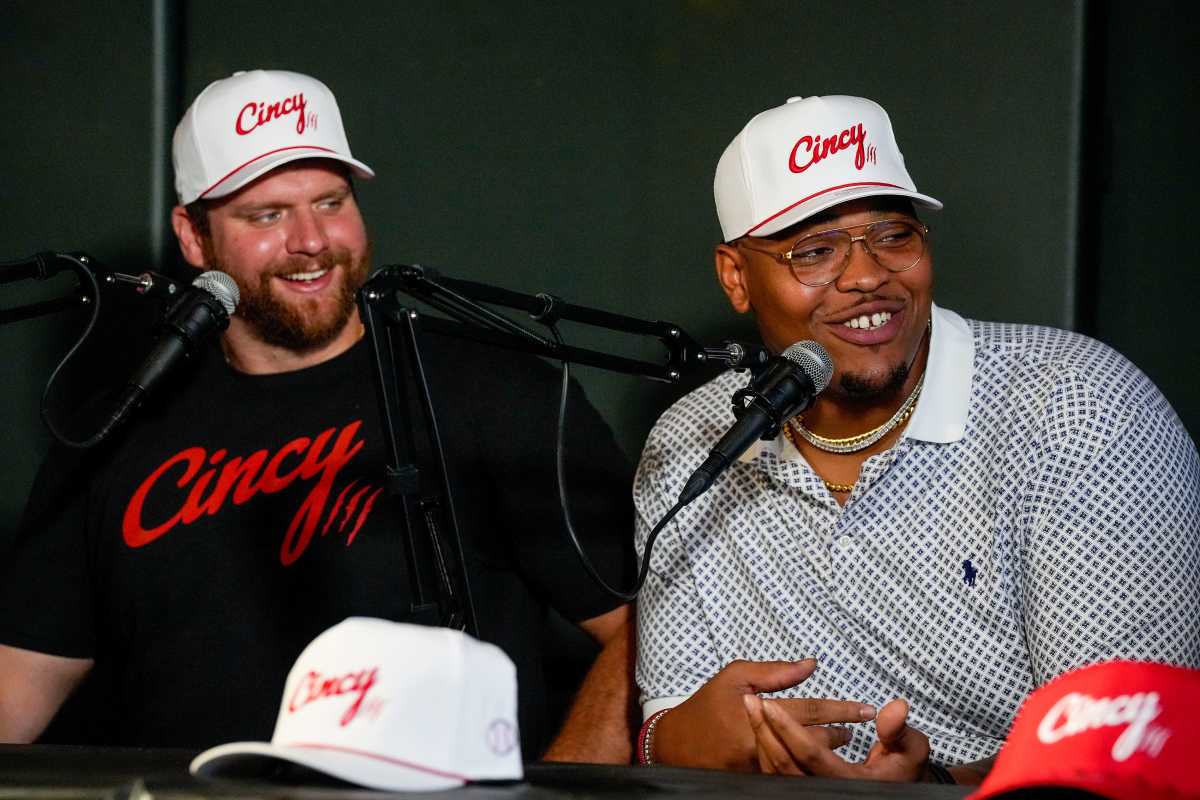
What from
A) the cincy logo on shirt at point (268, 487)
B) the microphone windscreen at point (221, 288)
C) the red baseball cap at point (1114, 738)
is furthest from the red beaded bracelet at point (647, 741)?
the red baseball cap at point (1114, 738)

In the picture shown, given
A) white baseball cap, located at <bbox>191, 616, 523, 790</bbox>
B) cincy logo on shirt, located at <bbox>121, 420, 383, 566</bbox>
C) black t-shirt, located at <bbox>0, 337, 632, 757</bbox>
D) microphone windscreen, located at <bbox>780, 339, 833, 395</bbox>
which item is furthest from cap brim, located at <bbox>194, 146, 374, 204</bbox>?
white baseball cap, located at <bbox>191, 616, 523, 790</bbox>

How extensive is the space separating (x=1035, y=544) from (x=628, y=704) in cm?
78

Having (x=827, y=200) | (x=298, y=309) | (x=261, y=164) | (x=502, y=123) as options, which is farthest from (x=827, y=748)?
(x=502, y=123)

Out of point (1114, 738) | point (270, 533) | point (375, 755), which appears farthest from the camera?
point (270, 533)

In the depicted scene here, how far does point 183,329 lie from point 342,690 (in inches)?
24.5

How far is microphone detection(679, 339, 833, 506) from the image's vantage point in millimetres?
1480

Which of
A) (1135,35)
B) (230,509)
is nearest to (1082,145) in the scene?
(1135,35)

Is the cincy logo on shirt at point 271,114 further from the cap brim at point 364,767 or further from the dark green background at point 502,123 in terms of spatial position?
the cap brim at point 364,767

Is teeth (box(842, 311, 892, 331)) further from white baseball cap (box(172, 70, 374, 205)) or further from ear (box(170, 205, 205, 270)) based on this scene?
ear (box(170, 205, 205, 270))

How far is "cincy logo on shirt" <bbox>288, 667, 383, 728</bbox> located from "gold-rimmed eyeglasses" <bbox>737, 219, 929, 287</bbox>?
1.21m

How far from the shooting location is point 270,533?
241 cm

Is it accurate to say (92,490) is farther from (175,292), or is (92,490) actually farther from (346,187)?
(175,292)

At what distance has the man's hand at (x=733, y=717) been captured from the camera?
175 cm

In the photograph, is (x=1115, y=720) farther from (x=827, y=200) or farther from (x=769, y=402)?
(x=827, y=200)
